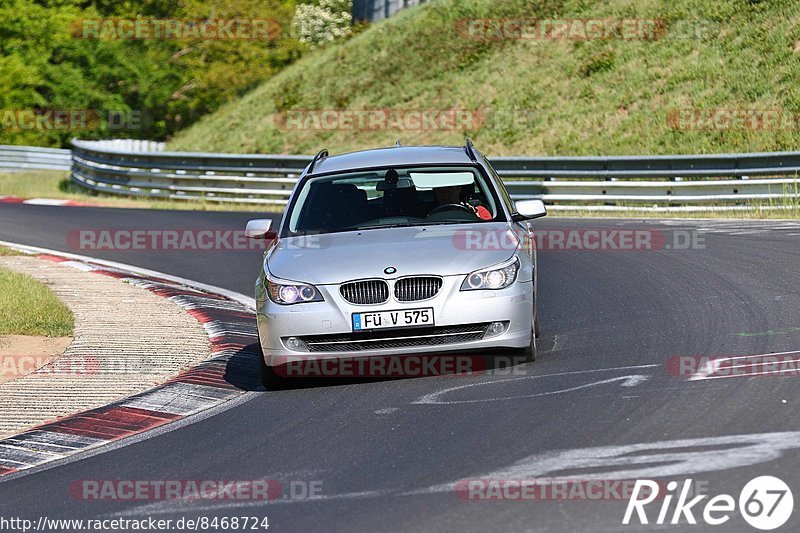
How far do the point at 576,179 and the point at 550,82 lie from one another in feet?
51.0

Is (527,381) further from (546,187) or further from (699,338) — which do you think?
(546,187)

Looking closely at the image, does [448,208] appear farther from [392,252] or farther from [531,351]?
[531,351]

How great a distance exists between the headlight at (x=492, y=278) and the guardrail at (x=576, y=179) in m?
12.6

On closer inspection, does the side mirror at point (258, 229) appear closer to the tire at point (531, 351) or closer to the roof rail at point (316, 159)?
the roof rail at point (316, 159)

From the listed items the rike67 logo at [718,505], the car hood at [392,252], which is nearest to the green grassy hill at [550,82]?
the car hood at [392,252]

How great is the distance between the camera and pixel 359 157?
32.9 ft

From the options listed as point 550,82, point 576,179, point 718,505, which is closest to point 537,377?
point 718,505

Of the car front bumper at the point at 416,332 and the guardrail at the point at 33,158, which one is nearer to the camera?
the car front bumper at the point at 416,332

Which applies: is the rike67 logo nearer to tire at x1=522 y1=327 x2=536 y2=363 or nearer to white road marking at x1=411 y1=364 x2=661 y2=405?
white road marking at x1=411 y1=364 x2=661 y2=405

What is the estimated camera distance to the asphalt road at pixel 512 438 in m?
5.30

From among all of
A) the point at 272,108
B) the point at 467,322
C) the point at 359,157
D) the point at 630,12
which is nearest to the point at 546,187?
the point at 359,157

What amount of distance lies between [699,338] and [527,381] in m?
1.80

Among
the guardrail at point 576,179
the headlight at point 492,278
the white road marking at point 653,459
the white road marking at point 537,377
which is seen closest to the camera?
the white road marking at point 653,459

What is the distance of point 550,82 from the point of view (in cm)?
3816
